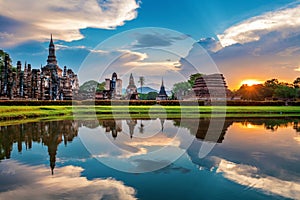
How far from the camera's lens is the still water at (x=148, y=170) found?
5543 mm

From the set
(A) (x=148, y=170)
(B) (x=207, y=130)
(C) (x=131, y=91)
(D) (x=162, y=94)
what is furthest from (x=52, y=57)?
(A) (x=148, y=170)

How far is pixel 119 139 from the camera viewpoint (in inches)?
497

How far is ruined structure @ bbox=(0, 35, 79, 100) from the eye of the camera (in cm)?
4025

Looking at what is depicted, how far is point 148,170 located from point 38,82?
41790 mm

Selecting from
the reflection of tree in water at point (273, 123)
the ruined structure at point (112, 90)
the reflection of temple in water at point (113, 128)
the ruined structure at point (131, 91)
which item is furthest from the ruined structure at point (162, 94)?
the reflection of temple in water at point (113, 128)

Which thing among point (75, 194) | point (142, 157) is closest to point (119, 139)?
point (142, 157)

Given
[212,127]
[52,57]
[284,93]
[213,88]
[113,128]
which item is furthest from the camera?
[284,93]

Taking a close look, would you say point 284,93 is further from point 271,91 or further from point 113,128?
point 113,128

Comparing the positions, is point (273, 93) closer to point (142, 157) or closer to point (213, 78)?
point (213, 78)

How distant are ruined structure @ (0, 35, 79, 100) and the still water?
107ft

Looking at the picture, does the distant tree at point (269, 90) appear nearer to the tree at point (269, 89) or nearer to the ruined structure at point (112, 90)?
the tree at point (269, 89)

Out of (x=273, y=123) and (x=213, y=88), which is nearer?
(x=273, y=123)

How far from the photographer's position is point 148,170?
7.28 meters

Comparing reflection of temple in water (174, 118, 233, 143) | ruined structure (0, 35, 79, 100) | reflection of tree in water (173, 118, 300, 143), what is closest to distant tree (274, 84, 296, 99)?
ruined structure (0, 35, 79, 100)
